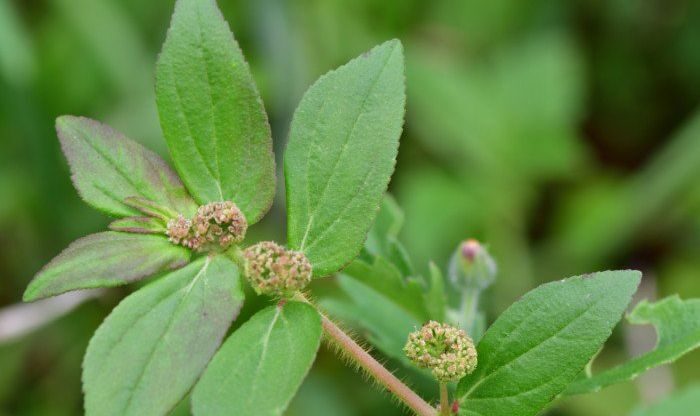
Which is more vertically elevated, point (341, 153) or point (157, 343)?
point (341, 153)

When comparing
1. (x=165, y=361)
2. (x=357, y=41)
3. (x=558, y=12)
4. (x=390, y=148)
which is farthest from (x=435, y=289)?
(x=558, y=12)

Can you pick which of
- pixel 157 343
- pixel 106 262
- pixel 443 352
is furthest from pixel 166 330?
pixel 443 352

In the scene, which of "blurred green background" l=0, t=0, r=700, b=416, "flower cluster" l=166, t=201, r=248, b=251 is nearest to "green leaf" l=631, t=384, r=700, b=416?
"flower cluster" l=166, t=201, r=248, b=251

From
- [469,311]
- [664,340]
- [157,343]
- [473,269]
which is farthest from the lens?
[473,269]

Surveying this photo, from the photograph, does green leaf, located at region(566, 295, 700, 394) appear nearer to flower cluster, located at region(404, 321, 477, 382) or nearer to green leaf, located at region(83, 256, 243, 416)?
flower cluster, located at region(404, 321, 477, 382)

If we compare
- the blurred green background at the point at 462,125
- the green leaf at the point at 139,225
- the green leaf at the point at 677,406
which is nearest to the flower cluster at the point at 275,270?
the green leaf at the point at 139,225

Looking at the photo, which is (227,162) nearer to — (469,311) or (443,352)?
(443,352)
